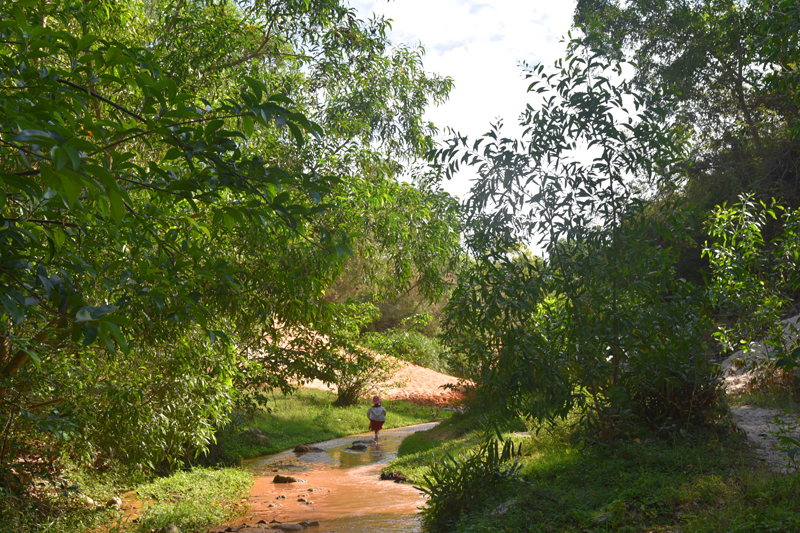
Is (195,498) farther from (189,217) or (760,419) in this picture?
(760,419)

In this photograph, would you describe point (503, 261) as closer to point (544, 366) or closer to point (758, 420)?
point (544, 366)

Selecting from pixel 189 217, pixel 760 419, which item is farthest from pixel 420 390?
pixel 189 217

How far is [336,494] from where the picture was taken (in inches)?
329

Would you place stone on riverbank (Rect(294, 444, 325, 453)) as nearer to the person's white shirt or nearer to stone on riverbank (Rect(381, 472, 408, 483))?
the person's white shirt

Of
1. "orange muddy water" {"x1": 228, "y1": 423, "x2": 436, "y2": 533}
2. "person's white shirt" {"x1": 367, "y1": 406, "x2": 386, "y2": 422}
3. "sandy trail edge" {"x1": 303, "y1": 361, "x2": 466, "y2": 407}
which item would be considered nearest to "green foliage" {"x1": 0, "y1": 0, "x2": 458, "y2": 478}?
"orange muddy water" {"x1": 228, "y1": 423, "x2": 436, "y2": 533}

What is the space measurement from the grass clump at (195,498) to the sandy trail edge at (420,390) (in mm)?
11265

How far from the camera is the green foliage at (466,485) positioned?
5.79m

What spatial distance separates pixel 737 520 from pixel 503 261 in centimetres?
286

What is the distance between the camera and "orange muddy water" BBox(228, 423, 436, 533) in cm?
673

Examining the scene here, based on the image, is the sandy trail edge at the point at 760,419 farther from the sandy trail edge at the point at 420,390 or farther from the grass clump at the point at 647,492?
the sandy trail edge at the point at 420,390

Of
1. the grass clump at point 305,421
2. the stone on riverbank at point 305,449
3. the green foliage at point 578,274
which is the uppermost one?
the green foliage at point 578,274

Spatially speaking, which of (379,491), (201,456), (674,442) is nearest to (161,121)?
(674,442)

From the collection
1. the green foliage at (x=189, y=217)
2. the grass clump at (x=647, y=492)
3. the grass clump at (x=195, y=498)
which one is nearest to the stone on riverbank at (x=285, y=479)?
the grass clump at (x=195, y=498)

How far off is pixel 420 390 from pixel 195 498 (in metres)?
15.6
